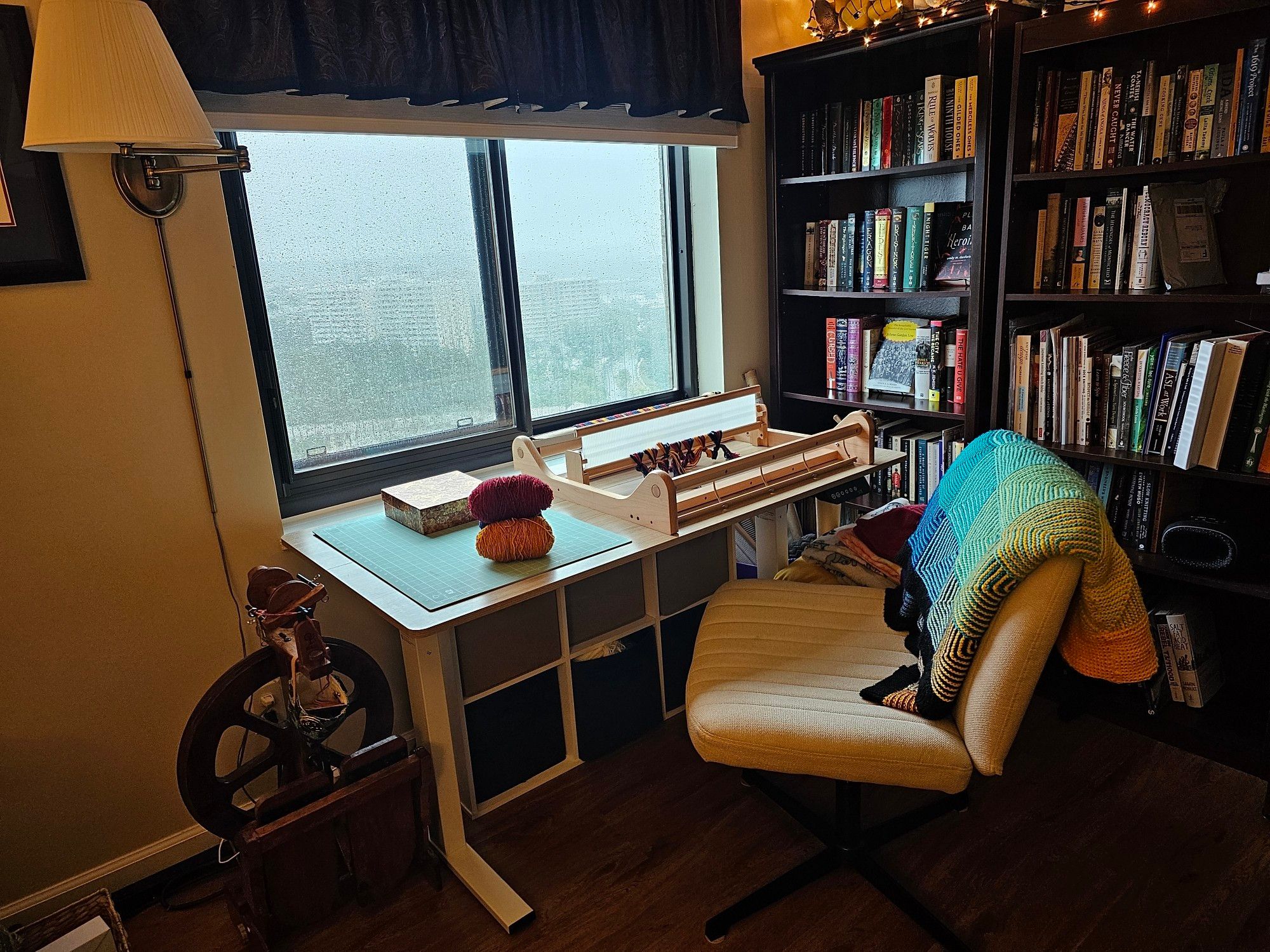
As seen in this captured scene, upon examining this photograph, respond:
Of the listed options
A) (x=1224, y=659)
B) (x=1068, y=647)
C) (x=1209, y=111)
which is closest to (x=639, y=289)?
(x=1209, y=111)

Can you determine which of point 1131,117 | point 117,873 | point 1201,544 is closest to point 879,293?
point 1131,117

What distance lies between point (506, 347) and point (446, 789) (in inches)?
43.3

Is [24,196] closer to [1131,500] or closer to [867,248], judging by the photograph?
[867,248]

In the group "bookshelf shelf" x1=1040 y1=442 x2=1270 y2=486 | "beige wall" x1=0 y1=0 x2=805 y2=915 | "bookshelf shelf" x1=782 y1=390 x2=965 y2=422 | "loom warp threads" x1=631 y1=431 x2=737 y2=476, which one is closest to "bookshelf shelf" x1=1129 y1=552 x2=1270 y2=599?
"bookshelf shelf" x1=1040 y1=442 x2=1270 y2=486

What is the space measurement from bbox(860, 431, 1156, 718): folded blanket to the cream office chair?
3cm

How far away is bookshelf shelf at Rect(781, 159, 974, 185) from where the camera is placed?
2130mm

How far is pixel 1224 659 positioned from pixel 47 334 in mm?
2620

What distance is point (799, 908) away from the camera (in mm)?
1605

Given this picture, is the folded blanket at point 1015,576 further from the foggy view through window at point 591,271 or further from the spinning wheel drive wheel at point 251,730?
the foggy view through window at point 591,271

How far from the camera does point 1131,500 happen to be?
2.05 metres

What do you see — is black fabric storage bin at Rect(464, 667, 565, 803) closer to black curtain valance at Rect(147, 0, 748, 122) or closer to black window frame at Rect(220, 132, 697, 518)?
black window frame at Rect(220, 132, 697, 518)

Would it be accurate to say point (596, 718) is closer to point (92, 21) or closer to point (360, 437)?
point (360, 437)

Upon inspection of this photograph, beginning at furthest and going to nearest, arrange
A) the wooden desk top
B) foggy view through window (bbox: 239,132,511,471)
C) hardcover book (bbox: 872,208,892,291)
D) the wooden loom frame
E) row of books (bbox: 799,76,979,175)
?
hardcover book (bbox: 872,208,892,291) → row of books (bbox: 799,76,979,175) → foggy view through window (bbox: 239,132,511,471) → the wooden loom frame → the wooden desk top

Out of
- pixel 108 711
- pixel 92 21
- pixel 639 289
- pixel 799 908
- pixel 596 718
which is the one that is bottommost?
pixel 799 908
